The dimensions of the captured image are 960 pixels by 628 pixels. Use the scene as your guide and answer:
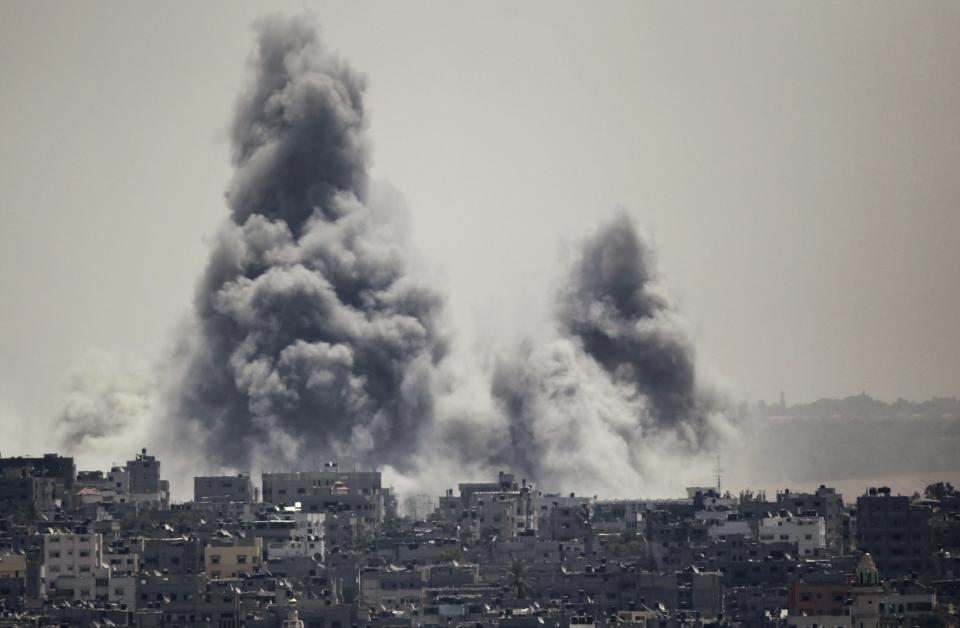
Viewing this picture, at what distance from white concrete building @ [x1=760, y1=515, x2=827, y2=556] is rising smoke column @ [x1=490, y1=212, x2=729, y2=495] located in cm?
2580

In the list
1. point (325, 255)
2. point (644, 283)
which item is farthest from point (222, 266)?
point (644, 283)

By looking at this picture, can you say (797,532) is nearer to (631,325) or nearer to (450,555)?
(450,555)

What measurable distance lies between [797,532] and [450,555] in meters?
10.9

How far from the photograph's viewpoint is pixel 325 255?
515 ft

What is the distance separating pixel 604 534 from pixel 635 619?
25697 mm

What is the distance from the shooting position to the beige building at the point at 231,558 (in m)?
109

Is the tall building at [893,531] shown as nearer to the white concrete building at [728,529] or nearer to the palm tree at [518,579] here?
the white concrete building at [728,529]

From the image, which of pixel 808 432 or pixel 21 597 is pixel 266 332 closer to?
pixel 808 432

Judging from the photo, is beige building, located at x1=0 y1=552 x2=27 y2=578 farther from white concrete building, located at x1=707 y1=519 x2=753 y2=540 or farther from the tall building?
the tall building

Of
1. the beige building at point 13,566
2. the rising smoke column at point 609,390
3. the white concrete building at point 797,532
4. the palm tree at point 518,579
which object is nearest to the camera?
the palm tree at point 518,579

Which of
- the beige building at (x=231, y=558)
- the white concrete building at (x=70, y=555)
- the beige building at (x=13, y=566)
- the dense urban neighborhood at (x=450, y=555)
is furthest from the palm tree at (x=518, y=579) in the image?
the beige building at (x=13, y=566)

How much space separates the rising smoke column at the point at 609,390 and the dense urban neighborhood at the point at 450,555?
26.7 ft

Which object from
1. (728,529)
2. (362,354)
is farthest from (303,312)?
(728,529)

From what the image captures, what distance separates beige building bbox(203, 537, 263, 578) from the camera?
10900 centimetres
